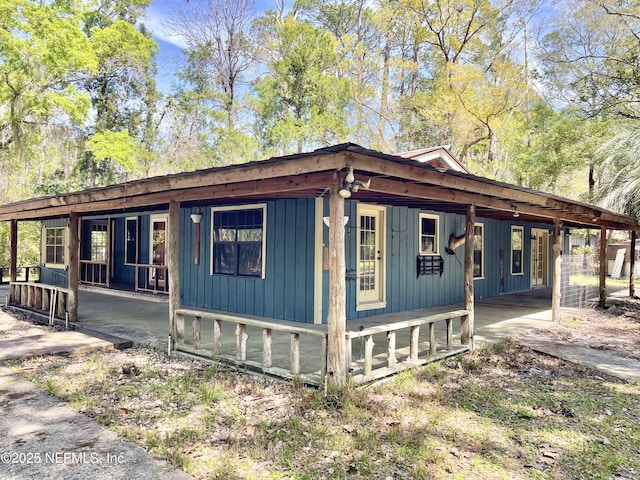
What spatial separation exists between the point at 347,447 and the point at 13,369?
12.8ft

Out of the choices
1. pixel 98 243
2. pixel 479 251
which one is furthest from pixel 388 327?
pixel 98 243

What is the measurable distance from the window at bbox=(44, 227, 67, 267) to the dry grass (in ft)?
29.2

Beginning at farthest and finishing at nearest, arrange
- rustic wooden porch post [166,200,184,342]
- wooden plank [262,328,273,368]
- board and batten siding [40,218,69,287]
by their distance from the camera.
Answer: board and batten siding [40,218,69,287] → rustic wooden porch post [166,200,184,342] → wooden plank [262,328,273,368]

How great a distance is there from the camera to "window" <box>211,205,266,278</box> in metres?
7.58

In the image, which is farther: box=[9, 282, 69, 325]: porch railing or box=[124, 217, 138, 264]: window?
box=[124, 217, 138, 264]: window

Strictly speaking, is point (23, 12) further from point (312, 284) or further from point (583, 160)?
point (583, 160)

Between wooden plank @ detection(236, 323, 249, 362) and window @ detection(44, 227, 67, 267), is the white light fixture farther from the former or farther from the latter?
window @ detection(44, 227, 67, 267)

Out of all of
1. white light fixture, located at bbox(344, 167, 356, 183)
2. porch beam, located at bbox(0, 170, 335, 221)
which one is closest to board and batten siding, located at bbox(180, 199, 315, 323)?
porch beam, located at bbox(0, 170, 335, 221)

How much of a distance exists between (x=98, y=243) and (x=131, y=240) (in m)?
1.71

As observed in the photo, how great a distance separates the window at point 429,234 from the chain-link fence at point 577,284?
285cm

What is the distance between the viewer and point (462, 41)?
60.2 feet

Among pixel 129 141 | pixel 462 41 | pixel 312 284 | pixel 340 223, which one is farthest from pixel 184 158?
pixel 340 223

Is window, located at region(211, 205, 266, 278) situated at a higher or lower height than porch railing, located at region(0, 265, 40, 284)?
higher

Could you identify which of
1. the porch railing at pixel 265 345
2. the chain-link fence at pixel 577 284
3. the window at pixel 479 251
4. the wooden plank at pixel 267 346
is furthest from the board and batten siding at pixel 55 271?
the chain-link fence at pixel 577 284
